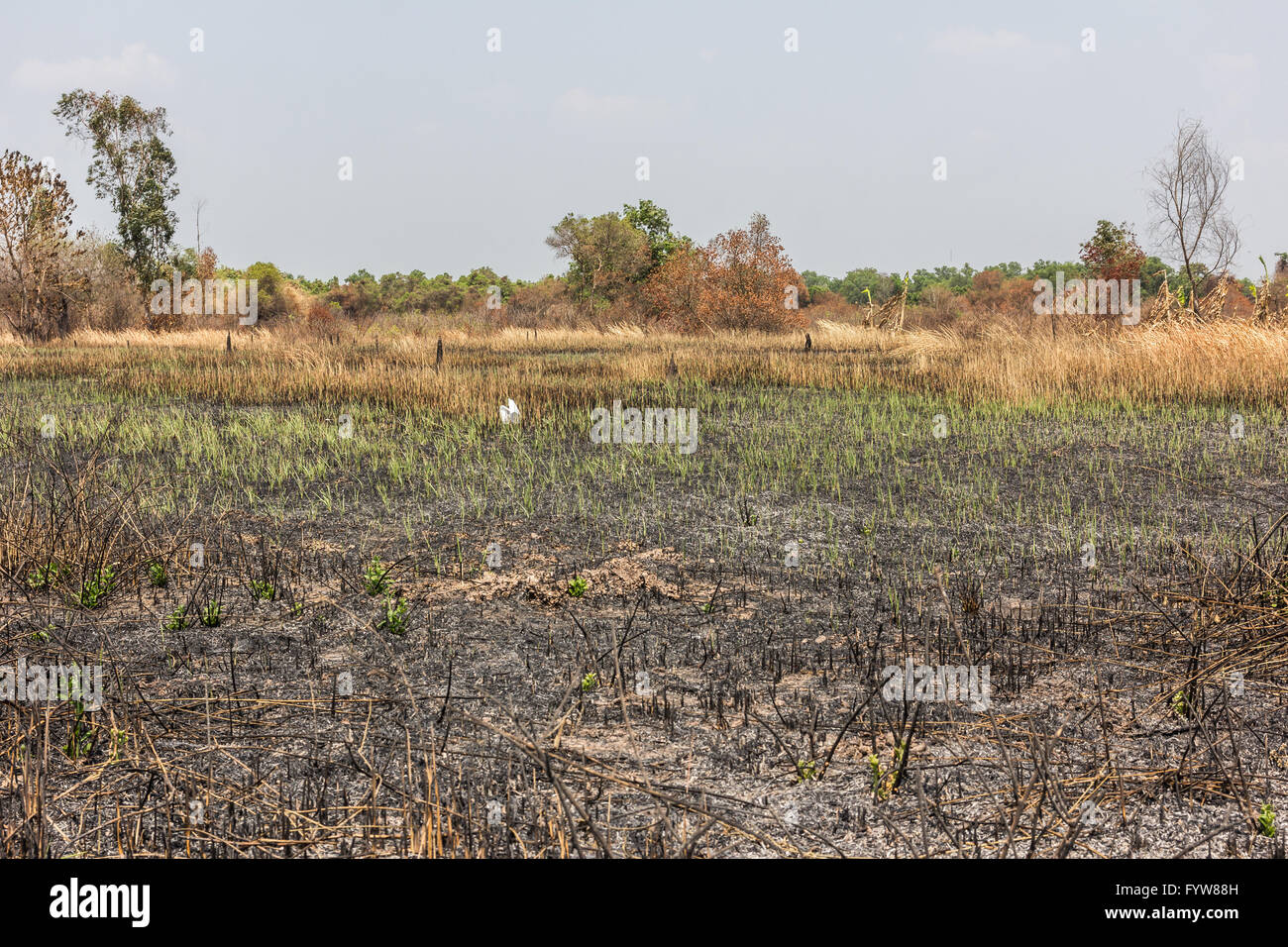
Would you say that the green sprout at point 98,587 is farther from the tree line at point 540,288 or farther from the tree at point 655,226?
the tree at point 655,226

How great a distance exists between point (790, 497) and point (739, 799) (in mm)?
5388

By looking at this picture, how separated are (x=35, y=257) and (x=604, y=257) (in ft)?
77.4

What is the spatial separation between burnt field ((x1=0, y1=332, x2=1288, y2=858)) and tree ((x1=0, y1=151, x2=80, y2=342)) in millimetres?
23997

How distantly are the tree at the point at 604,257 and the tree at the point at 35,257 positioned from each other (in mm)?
21541

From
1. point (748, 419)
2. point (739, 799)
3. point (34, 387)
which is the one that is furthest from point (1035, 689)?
point (34, 387)

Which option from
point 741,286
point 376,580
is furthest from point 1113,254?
point 376,580

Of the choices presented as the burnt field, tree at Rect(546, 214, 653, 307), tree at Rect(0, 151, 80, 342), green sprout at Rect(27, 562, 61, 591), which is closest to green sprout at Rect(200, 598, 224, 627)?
the burnt field

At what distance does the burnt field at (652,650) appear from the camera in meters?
3.24

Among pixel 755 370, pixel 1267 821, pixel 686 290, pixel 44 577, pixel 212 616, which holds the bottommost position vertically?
pixel 1267 821

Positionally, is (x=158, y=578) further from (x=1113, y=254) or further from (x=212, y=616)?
(x=1113, y=254)

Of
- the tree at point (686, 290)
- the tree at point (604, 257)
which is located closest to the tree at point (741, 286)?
the tree at point (686, 290)

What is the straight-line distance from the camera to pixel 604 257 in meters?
47.1

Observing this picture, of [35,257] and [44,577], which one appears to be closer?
[44,577]

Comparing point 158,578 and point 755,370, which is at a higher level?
point 755,370
